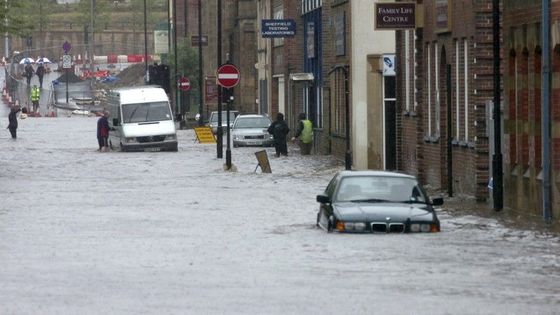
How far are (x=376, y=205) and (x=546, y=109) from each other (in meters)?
5.47

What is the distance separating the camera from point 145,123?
67312mm

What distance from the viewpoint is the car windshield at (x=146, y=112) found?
67188mm

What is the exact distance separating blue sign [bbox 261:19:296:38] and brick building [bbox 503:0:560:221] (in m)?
32.0

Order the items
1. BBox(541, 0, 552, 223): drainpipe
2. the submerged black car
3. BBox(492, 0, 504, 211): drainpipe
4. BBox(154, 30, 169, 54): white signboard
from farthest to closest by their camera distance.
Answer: BBox(154, 30, 169, 54): white signboard < BBox(492, 0, 504, 211): drainpipe < BBox(541, 0, 552, 223): drainpipe < the submerged black car

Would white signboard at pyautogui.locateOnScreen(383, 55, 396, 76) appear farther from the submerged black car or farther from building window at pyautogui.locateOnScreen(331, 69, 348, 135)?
the submerged black car

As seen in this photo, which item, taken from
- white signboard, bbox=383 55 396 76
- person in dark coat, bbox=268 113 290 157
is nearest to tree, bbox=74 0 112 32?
person in dark coat, bbox=268 113 290 157

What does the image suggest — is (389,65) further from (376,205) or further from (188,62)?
(188,62)

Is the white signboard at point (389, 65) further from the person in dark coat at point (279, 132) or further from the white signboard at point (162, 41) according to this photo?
the white signboard at point (162, 41)

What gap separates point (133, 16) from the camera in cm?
19900

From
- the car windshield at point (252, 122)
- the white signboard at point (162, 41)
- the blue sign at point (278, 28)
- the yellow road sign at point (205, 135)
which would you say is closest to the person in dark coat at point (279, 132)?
the blue sign at point (278, 28)

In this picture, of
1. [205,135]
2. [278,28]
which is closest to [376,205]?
[278,28]

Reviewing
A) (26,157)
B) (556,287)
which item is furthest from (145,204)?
(26,157)

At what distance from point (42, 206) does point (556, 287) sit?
61.7 ft

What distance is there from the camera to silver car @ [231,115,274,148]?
2825 inches
